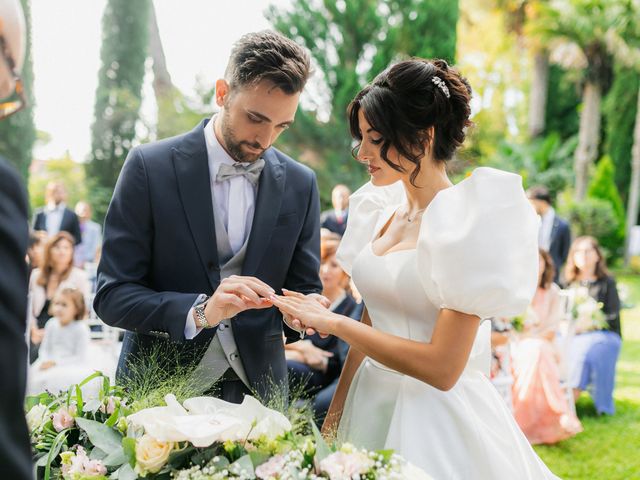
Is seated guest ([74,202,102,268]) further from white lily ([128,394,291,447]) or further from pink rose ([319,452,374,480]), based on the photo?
pink rose ([319,452,374,480])

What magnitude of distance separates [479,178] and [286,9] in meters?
19.2

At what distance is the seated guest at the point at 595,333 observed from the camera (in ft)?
24.3

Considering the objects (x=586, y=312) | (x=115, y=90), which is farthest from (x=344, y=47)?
(x=586, y=312)

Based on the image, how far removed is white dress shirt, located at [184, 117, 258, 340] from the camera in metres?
2.50

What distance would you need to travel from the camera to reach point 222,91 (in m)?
2.50

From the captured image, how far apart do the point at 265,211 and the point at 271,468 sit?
45.7 inches

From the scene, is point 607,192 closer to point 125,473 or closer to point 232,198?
point 232,198

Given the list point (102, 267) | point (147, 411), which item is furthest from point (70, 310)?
point (147, 411)

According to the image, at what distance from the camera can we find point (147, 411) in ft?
5.29

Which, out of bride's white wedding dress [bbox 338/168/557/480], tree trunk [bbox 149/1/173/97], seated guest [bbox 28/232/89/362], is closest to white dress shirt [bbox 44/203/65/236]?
seated guest [bbox 28/232/89/362]

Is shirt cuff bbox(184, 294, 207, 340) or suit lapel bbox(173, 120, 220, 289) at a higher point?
suit lapel bbox(173, 120, 220, 289)

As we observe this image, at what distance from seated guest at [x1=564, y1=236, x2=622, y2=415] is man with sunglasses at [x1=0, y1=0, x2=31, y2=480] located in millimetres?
7365

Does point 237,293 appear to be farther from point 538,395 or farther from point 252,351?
point 538,395

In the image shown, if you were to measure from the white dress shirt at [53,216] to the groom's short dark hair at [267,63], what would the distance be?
9.14m
